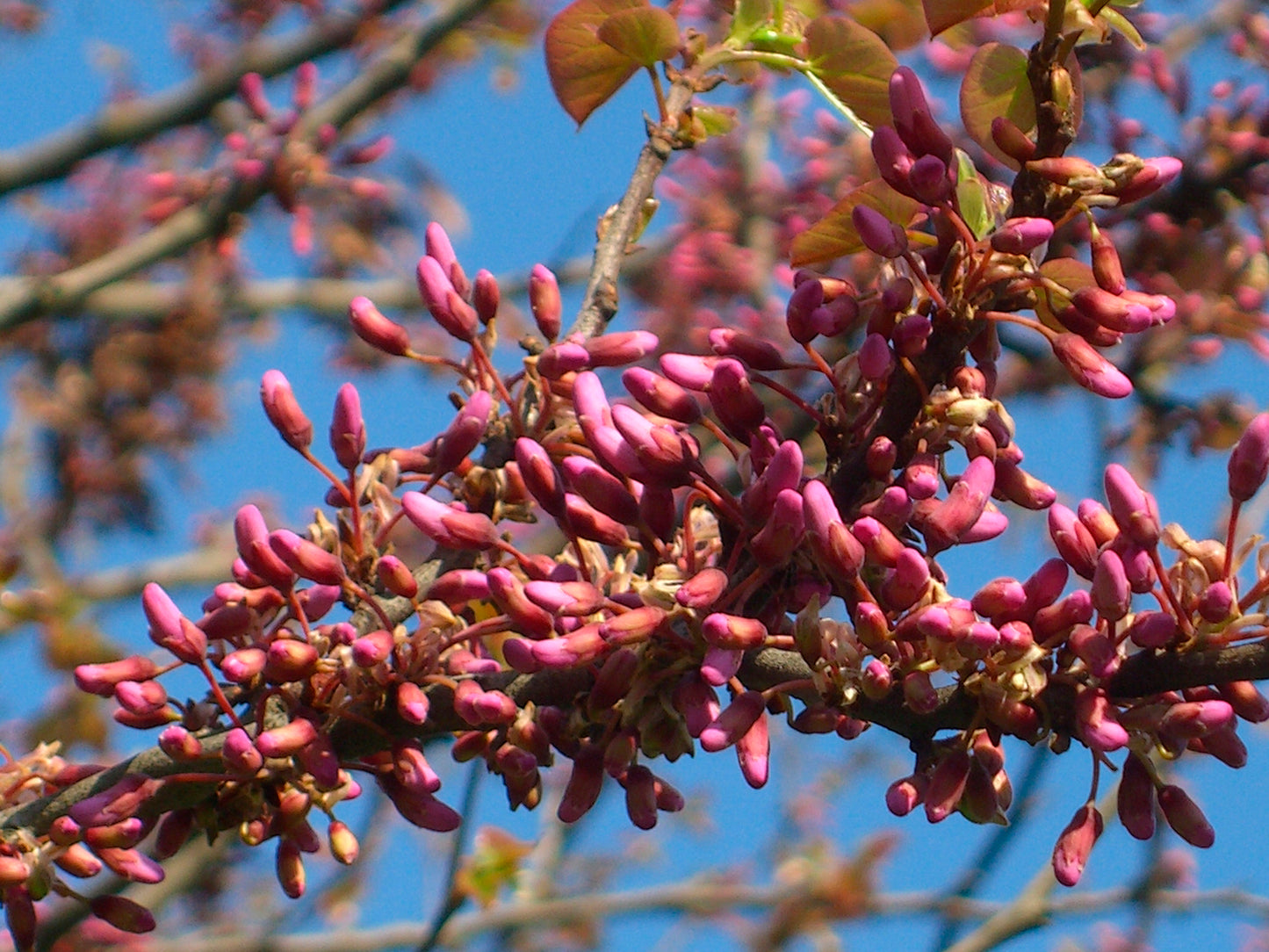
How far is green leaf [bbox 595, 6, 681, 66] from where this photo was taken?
1.75 metres

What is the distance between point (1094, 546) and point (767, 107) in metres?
5.74

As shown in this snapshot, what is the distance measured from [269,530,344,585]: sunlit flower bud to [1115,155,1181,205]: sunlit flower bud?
0.88m

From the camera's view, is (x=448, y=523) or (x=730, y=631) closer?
(x=730, y=631)

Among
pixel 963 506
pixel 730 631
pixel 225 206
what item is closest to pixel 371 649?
pixel 730 631

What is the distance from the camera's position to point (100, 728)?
4.90 metres

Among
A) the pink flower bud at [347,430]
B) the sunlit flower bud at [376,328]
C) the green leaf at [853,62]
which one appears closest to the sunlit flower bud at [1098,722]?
the green leaf at [853,62]

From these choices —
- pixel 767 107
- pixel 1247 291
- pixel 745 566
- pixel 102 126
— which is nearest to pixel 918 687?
pixel 745 566

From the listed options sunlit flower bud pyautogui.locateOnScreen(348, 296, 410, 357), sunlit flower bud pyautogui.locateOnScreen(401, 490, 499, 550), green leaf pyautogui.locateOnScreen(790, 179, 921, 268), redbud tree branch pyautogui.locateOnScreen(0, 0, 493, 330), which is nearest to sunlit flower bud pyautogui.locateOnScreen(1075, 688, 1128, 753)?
green leaf pyautogui.locateOnScreen(790, 179, 921, 268)

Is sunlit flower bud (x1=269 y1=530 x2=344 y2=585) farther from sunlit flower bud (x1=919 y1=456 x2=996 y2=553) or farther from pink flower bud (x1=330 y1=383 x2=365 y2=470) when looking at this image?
sunlit flower bud (x1=919 y1=456 x2=996 y2=553)

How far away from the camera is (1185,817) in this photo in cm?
140

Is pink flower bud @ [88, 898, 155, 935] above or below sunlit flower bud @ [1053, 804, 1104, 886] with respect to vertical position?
above

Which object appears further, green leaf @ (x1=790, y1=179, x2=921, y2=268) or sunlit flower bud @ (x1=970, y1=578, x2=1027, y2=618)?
green leaf @ (x1=790, y1=179, x2=921, y2=268)

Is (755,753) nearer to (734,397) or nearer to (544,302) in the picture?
(734,397)

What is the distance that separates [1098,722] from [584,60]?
105cm
